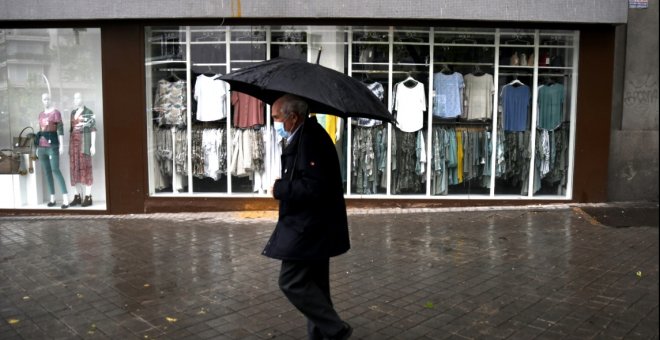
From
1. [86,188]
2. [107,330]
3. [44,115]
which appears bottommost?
[107,330]

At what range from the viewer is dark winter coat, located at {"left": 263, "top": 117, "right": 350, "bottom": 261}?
3.81 meters

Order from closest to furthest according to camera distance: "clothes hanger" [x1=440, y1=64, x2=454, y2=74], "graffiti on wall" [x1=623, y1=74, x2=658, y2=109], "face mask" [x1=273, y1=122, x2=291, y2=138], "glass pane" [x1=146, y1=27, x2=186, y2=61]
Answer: "face mask" [x1=273, y1=122, x2=291, y2=138], "glass pane" [x1=146, y1=27, x2=186, y2=61], "clothes hanger" [x1=440, y1=64, x2=454, y2=74], "graffiti on wall" [x1=623, y1=74, x2=658, y2=109]

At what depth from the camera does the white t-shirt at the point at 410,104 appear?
939cm

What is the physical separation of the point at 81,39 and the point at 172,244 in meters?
4.13

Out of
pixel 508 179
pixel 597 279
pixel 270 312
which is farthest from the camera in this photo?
pixel 508 179

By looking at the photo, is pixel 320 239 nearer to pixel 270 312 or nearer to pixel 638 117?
pixel 270 312

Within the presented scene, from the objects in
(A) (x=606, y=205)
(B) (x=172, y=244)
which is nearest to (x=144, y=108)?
(B) (x=172, y=244)

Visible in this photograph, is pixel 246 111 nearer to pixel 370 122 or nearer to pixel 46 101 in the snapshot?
pixel 370 122

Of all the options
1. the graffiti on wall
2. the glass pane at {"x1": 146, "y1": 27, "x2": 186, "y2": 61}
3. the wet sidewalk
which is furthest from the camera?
the graffiti on wall

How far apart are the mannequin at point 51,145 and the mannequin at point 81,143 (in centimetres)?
20

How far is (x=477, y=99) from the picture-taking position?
952 centimetres

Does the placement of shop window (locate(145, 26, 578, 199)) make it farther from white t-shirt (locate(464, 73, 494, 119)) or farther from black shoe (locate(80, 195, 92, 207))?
black shoe (locate(80, 195, 92, 207))

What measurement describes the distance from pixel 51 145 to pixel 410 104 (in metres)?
5.90

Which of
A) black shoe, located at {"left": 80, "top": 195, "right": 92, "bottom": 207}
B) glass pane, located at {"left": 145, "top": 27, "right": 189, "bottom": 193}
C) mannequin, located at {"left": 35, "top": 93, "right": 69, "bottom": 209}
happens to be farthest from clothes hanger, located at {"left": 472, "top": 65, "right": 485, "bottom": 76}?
mannequin, located at {"left": 35, "top": 93, "right": 69, "bottom": 209}
